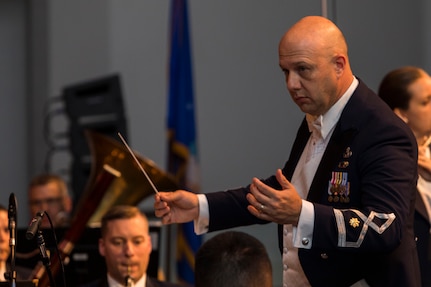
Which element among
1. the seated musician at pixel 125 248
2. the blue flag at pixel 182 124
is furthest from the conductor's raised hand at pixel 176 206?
the blue flag at pixel 182 124

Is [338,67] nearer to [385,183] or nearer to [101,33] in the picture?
[385,183]

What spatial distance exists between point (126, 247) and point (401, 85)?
1340 mm

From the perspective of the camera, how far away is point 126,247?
4.32m

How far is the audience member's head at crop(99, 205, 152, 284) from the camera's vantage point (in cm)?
426

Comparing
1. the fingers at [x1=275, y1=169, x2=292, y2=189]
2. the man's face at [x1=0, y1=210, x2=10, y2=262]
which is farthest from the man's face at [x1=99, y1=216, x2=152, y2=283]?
the fingers at [x1=275, y1=169, x2=292, y2=189]

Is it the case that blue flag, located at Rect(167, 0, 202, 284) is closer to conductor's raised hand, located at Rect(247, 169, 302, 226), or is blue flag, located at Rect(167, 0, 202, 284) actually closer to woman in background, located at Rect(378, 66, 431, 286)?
woman in background, located at Rect(378, 66, 431, 286)

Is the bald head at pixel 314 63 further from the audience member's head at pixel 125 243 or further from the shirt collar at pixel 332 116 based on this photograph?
the audience member's head at pixel 125 243

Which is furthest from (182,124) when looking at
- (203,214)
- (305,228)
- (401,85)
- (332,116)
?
(305,228)

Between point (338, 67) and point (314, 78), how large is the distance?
0.10m

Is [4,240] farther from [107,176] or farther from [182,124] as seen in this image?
[182,124]

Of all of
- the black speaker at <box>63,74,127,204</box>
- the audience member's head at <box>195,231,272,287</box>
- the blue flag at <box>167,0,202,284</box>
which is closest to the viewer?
the audience member's head at <box>195,231,272,287</box>

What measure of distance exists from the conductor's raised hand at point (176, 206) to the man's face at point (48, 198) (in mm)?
2946

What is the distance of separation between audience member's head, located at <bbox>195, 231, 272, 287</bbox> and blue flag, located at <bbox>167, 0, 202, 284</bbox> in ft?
11.1

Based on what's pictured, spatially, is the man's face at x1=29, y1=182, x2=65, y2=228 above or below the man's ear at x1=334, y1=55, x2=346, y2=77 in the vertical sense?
below
